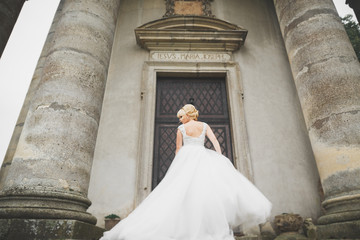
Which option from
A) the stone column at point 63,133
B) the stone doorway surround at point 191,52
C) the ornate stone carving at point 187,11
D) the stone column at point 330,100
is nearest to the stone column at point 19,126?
the stone column at point 63,133

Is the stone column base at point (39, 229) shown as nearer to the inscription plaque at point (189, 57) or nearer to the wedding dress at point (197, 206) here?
the wedding dress at point (197, 206)

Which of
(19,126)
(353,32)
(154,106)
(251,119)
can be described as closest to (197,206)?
(154,106)

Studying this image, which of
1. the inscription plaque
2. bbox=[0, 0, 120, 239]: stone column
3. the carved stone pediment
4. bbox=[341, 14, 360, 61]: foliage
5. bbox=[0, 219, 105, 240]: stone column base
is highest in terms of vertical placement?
bbox=[341, 14, 360, 61]: foliage

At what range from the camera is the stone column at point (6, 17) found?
550cm

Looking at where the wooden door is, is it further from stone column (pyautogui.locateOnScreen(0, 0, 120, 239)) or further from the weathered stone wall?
stone column (pyautogui.locateOnScreen(0, 0, 120, 239))

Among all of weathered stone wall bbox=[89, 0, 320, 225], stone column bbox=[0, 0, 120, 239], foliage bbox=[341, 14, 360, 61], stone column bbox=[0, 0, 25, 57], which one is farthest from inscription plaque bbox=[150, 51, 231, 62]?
foliage bbox=[341, 14, 360, 61]

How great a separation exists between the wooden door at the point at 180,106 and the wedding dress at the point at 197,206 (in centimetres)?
338

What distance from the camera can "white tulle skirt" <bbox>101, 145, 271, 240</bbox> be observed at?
2.44 metres

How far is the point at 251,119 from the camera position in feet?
22.0

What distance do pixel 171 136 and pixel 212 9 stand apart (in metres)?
4.81

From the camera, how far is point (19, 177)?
3297 mm

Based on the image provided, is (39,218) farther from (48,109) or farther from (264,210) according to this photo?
(264,210)

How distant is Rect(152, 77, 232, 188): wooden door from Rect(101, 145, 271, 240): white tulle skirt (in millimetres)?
3387

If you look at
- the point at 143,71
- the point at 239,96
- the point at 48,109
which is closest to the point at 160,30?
the point at 143,71
